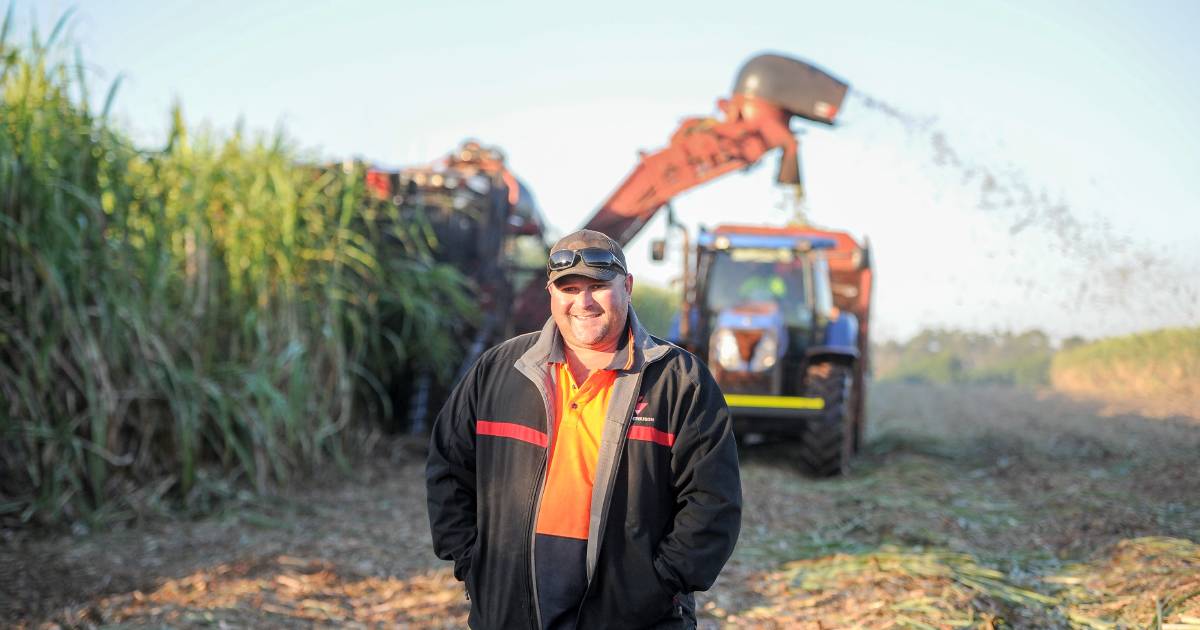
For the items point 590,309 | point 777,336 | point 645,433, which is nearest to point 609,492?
point 645,433

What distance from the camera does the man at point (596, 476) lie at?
7.38 feet

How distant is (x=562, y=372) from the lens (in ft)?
7.86

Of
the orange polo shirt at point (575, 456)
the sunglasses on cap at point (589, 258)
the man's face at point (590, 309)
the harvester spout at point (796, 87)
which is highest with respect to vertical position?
the harvester spout at point (796, 87)

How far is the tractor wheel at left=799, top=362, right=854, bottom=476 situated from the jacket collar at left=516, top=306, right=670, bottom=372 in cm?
569

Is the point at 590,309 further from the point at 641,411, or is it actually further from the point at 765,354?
the point at 765,354

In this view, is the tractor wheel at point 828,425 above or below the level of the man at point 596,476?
below

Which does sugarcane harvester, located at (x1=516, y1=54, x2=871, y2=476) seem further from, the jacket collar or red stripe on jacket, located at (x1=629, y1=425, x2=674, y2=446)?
red stripe on jacket, located at (x1=629, y1=425, x2=674, y2=446)

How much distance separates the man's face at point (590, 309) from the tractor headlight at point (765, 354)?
19.3 feet

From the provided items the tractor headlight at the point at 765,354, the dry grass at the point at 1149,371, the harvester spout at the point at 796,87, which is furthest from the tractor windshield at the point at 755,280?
the dry grass at the point at 1149,371

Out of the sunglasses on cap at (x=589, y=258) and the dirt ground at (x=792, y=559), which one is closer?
the sunglasses on cap at (x=589, y=258)

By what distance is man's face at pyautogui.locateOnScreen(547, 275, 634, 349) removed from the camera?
91.4 inches

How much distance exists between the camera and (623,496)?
89.4 inches

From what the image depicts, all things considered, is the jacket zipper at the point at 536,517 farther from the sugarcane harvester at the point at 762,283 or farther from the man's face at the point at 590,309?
the sugarcane harvester at the point at 762,283

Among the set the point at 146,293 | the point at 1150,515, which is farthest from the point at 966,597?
the point at 146,293
